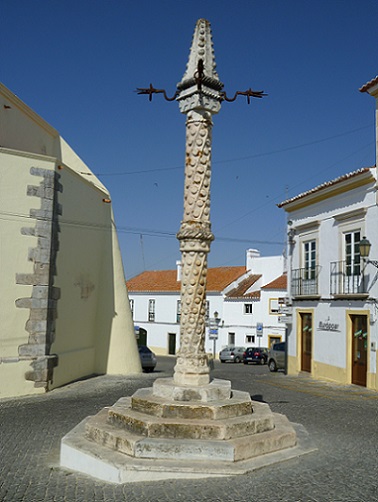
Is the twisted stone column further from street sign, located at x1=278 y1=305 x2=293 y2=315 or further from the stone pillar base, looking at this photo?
street sign, located at x1=278 y1=305 x2=293 y2=315

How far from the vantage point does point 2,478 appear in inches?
222

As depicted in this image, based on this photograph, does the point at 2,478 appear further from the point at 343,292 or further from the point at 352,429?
the point at 343,292

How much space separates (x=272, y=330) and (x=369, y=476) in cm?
2876

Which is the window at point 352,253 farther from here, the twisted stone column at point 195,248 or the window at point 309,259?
the twisted stone column at point 195,248

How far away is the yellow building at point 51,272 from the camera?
441 inches

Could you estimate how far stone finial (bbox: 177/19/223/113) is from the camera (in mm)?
7410

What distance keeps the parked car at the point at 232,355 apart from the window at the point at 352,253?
1828 centimetres

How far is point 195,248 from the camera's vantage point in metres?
7.31

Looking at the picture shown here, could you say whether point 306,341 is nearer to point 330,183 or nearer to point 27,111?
point 330,183

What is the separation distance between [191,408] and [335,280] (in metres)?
10.7

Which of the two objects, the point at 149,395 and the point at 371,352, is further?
the point at 371,352

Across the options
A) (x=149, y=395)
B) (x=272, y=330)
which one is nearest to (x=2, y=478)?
(x=149, y=395)

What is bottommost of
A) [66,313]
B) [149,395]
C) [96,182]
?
[149,395]

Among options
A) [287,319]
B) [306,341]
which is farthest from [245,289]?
[306,341]
